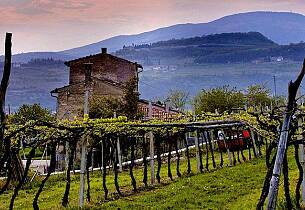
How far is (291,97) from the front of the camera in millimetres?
6078

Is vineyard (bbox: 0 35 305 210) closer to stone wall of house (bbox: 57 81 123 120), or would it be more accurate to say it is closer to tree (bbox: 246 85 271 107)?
stone wall of house (bbox: 57 81 123 120)

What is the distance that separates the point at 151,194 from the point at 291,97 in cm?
844

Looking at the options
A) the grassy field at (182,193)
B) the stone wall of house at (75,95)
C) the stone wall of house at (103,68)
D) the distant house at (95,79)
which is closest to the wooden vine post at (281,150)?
the grassy field at (182,193)

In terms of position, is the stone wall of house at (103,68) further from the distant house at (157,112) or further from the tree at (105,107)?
the tree at (105,107)

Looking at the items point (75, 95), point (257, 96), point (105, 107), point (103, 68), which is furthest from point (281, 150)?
point (257, 96)

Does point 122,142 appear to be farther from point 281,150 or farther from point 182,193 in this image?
point 281,150

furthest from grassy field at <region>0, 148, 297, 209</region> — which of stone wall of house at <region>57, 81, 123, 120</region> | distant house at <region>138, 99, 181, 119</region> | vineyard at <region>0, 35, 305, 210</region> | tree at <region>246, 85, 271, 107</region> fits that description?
tree at <region>246, 85, 271, 107</region>

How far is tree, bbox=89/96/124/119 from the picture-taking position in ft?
106

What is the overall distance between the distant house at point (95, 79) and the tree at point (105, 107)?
33.5ft

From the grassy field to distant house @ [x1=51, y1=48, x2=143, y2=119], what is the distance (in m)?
25.7

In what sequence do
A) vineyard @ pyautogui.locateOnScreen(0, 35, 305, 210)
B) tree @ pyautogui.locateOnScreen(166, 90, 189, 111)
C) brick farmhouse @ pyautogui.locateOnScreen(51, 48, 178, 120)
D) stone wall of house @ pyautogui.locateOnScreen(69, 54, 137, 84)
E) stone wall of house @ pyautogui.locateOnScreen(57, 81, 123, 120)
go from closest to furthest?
vineyard @ pyautogui.locateOnScreen(0, 35, 305, 210) < stone wall of house @ pyautogui.locateOnScreen(57, 81, 123, 120) < brick farmhouse @ pyautogui.locateOnScreen(51, 48, 178, 120) < stone wall of house @ pyautogui.locateOnScreen(69, 54, 137, 84) < tree @ pyautogui.locateOnScreen(166, 90, 189, 111)

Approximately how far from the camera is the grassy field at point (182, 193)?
475 inches

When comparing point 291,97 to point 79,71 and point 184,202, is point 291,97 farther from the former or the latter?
point 79,71

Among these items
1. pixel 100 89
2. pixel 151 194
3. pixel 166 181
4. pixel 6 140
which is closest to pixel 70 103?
pixel 100 89
